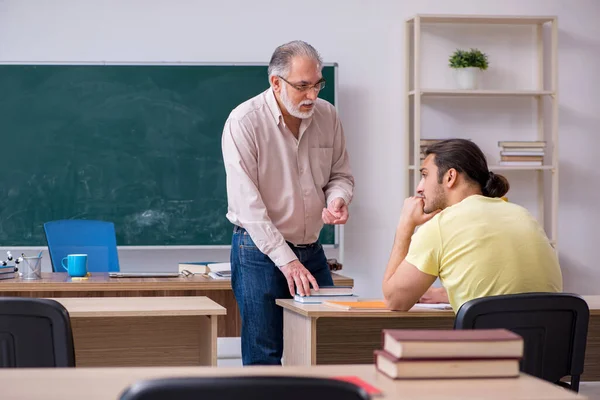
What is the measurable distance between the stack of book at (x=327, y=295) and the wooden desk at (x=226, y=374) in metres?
1.09

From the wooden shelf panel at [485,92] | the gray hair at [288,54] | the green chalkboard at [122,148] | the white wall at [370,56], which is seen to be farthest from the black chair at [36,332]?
the wooden shelf panel at [485,92]

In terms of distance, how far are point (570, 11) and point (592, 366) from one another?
3424mm

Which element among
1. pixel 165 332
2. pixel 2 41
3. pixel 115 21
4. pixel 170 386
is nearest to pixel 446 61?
pixel 115 21

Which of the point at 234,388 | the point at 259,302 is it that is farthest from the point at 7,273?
the point at 234,388

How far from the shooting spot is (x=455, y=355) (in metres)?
1.58

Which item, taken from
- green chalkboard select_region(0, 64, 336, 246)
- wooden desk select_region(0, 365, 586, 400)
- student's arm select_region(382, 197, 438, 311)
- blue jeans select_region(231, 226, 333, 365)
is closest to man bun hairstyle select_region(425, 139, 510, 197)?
student's arm select_region(382, 197, 438, 311)

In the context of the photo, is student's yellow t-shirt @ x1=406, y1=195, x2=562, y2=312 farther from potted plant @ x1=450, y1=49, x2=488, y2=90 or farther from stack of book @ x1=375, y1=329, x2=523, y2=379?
potted plant @ x1=450, y1=49, x2=488, y2=90

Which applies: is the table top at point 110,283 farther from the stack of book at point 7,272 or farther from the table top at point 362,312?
the table top at point 362,312

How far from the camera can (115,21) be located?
5551 mm

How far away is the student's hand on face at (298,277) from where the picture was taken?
2865 millimetres

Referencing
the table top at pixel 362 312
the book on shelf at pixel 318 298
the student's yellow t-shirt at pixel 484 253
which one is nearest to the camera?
the student's yellow t-shirt at pixel 484 253

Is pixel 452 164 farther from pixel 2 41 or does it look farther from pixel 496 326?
pixel 2 41

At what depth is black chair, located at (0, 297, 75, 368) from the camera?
2018mm

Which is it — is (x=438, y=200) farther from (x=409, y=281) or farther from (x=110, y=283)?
(x=110, y=283)
